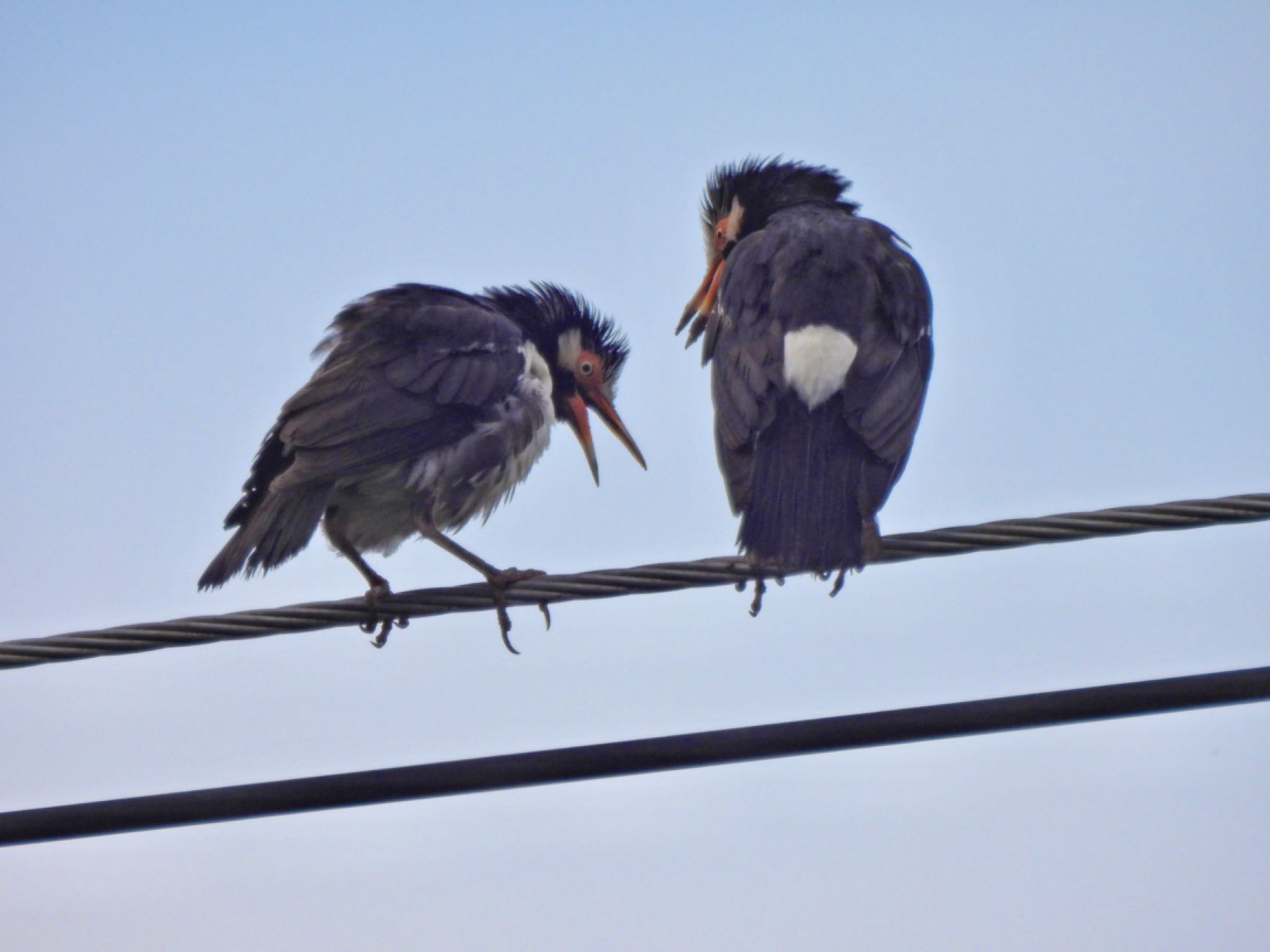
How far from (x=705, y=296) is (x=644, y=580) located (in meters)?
3.82

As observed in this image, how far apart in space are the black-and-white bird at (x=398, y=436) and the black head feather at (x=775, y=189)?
52.3 inches

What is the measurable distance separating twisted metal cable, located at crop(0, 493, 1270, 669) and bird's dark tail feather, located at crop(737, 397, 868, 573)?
0.42 m

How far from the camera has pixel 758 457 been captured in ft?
16.3

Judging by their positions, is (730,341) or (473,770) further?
(730,341)

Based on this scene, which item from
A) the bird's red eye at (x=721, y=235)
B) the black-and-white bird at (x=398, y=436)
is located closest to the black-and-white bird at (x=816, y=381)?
the black-and-white bird at (x=398, y=436)

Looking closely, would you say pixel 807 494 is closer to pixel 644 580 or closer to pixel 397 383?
pixel 644 580

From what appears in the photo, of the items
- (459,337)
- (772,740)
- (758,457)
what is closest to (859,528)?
(758,457)

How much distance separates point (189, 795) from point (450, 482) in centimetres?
275

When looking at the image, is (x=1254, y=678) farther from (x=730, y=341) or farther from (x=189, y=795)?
(x=730, y=341)

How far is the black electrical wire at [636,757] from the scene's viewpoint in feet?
10.3

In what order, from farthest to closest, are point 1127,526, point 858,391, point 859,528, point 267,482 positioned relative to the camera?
point 267,482 → point 858,391 → point 859,528 → point 1127,526

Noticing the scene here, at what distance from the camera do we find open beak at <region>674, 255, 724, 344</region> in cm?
736

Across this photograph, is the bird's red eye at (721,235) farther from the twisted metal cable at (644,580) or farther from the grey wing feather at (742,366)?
the twisted metal cable at (644,580)

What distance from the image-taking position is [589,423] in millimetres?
7363
